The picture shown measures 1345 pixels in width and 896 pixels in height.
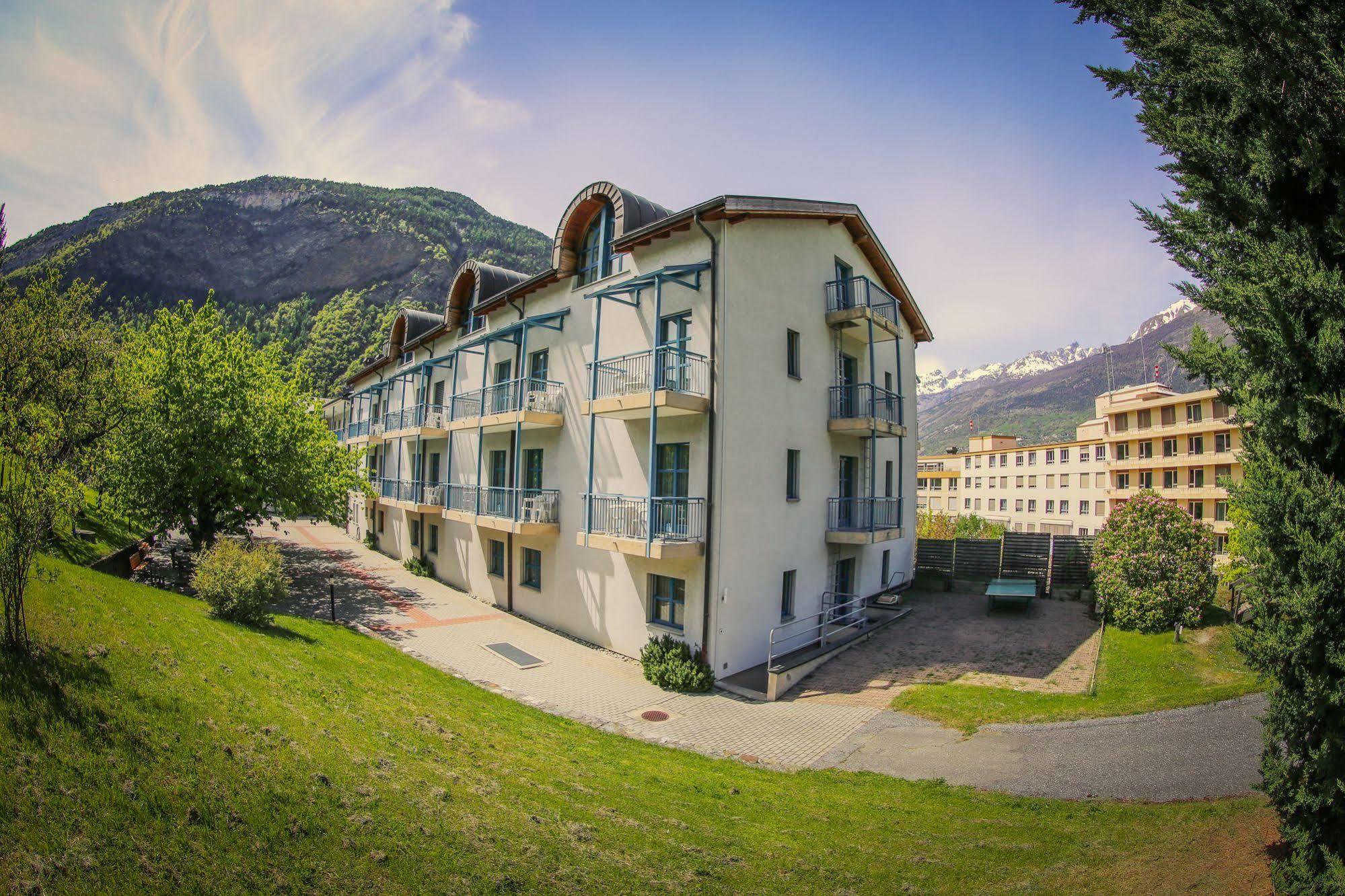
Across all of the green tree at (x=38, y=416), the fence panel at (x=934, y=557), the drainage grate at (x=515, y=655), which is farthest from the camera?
the fence panel at (x=934, y=557)

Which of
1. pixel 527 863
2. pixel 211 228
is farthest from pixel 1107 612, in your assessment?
pixel 211 228

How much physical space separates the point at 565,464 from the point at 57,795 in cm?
1343

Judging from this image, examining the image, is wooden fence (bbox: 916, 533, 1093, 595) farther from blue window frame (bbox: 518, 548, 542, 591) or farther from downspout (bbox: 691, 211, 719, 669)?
blue window frame (bbox: 518, 548, 542, 591)

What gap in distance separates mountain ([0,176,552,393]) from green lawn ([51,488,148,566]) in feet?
294

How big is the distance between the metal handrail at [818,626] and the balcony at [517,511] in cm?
693

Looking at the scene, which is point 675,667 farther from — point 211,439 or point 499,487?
point 211,439

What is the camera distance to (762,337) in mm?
15328

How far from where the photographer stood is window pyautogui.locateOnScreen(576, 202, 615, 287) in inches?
694

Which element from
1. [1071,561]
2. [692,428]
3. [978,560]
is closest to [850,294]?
[692,428]

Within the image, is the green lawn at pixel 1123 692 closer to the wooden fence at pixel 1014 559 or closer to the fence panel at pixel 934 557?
the wooden fence at pixel 1014 559

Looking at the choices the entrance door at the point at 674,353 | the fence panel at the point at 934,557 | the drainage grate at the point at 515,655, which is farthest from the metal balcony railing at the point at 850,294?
the drainage grate at the point at 515,655

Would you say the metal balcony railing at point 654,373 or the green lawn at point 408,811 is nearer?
the green lawn at point 408,811

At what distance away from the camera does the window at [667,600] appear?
1484 centimetres

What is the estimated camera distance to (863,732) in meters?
11.4
